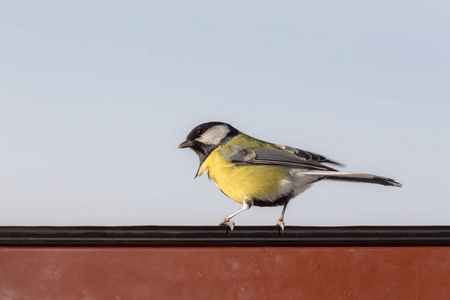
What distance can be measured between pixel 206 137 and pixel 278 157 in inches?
24.6

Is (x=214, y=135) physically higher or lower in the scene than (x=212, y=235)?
higher

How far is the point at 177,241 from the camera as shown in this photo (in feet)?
8.64

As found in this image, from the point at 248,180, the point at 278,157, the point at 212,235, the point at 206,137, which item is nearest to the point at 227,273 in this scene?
the point at 212,235

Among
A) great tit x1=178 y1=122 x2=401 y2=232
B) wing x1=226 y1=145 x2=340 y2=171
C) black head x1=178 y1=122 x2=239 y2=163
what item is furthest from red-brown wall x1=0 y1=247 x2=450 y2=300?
black head x1=178 y1=122 x2=239 y2=163

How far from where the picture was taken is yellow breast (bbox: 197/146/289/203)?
3652mm

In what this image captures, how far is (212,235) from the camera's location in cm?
255

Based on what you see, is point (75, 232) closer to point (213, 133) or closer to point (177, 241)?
point (177, 241)

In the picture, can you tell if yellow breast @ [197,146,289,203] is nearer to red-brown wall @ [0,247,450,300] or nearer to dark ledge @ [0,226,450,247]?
red-brown wall @ [0,247,450,300]

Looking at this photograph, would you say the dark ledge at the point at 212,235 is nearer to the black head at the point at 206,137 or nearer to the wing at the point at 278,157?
the wing at the point at 278,157

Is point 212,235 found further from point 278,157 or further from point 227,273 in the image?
point 278,157

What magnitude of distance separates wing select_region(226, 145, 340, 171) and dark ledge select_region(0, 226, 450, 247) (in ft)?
3.17

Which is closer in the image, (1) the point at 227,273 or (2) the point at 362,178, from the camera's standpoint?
(1) the point at 227,273

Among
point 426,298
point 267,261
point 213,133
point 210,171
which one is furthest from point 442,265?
point 213,133

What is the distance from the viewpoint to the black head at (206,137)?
13.4ft
